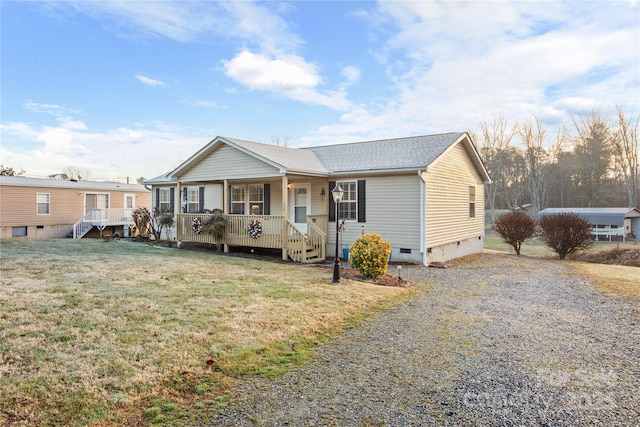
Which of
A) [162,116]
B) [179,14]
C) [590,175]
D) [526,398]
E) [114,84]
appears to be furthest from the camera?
[590,175]

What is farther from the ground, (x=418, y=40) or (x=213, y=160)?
(x=418, y=40)

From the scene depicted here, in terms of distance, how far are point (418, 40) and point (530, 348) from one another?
12.8 metres

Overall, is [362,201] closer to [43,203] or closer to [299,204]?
[299,204]

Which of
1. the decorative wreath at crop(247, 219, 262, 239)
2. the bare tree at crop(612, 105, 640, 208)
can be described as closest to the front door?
the decorative wreath at crop(247, 219, 262, 239)

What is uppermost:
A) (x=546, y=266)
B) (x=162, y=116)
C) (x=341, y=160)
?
(x=162, y=116)

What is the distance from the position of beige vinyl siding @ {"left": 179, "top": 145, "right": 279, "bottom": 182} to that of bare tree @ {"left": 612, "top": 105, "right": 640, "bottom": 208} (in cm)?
3565

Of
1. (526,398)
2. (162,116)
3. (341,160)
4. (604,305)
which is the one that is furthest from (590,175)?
(526,398)

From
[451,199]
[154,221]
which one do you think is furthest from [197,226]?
[451,199]

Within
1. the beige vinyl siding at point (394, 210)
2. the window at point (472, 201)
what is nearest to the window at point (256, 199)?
the beige vinyl siding at point (394, 210)

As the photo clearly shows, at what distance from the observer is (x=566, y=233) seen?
1486cm

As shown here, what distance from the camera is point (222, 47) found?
15.5 metres

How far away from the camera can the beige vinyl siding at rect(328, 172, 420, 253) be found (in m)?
11.8

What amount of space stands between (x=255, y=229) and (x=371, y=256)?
5.28 m

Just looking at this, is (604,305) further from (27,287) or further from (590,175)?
(590,175)
